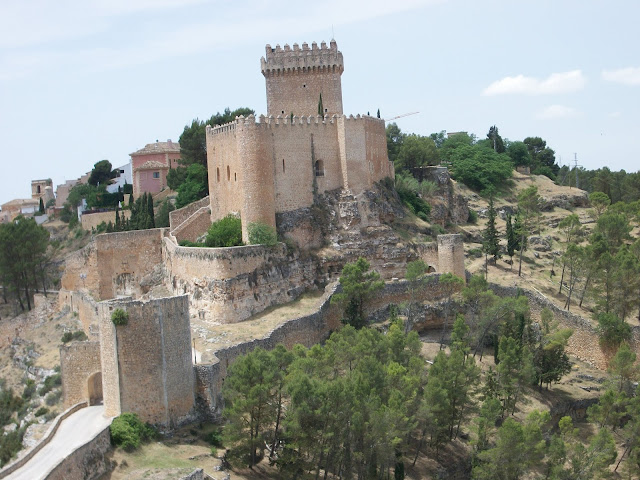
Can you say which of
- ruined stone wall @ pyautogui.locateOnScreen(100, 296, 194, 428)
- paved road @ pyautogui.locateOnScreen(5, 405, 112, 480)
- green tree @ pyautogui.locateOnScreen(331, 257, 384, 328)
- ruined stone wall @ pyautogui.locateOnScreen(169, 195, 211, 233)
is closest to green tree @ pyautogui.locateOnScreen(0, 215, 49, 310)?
ruined stone wall @ pyautogui.locateOnScreen(169, 195, 211, 233)

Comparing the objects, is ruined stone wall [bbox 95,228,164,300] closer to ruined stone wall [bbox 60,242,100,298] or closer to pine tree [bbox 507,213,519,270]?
ruined stone wall [bbox 60,242,100,298]

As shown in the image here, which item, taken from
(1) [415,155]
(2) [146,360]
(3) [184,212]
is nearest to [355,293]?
(3) [184,212]

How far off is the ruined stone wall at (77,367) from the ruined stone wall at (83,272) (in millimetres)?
12380

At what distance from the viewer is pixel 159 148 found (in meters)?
56.1

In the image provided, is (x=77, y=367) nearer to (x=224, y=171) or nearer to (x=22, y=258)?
(x=224, y=171)

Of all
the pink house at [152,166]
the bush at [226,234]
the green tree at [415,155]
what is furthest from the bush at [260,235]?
the pink house at [152,166]

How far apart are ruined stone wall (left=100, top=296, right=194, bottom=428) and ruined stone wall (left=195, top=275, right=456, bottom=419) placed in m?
1.07

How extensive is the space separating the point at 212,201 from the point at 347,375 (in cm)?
1461

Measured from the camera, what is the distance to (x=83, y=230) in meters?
52.6

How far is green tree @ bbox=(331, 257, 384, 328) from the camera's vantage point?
33000mm

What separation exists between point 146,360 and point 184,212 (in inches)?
675

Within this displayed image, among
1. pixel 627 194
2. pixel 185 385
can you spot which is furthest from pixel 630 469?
pixel 627 194

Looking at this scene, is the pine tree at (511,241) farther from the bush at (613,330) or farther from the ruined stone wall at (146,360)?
the ruined stone wall at (146,360)

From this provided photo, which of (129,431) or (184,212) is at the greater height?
(184,212)
